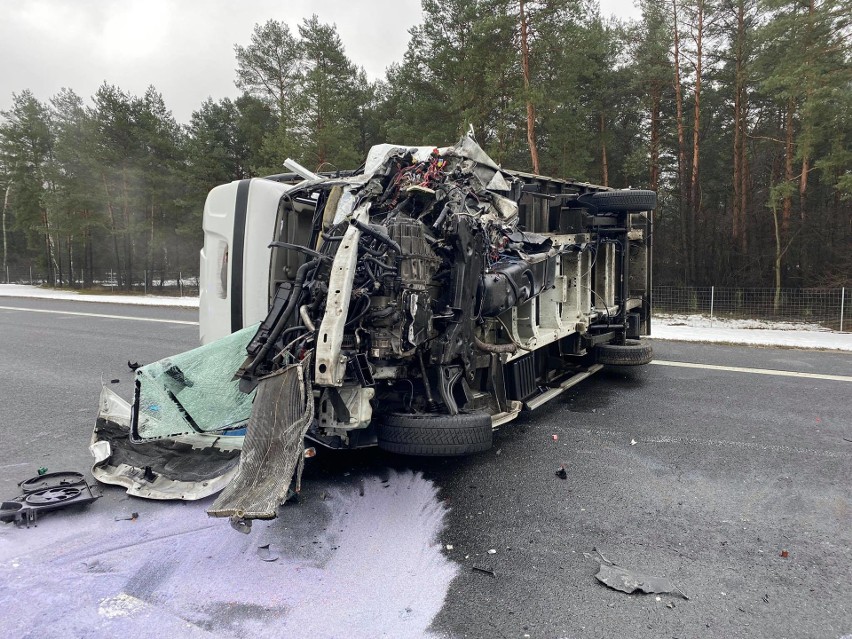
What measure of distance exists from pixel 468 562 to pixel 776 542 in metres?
1.79

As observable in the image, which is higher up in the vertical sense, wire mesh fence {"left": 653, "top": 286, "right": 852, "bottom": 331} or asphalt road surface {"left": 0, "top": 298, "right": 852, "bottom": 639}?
wire mesh fence {"left": 653, "top": 286, "right": 852, "bottom": 331}

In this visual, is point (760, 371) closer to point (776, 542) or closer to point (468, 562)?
point (776, 542)

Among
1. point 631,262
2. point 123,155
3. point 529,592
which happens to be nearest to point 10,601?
point 529,592

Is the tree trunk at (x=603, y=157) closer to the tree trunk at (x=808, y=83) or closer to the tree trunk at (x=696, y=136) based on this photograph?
the tree trunk at (x=696, y=136)

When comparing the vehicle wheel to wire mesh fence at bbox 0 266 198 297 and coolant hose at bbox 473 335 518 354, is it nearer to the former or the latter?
coolant hose at bbox 473 335 518 354

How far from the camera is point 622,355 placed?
680 centimetres

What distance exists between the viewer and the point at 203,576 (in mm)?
2713

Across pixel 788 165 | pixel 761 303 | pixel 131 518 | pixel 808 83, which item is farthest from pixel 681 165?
pixel 131 518

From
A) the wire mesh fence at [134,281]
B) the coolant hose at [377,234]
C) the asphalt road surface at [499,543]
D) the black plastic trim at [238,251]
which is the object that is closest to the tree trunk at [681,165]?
the asphalt road surface at [499,543]

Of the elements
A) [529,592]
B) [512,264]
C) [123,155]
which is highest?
[123,155]

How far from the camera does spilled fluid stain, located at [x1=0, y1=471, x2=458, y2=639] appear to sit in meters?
2.34

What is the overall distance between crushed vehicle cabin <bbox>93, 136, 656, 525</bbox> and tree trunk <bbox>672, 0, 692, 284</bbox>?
17.6 metres

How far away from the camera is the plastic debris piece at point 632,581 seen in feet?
8.54

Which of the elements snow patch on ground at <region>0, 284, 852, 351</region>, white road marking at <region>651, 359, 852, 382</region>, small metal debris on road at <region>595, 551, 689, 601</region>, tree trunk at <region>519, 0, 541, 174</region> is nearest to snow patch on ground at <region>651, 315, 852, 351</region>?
snow patch on ground at <region>0, 284, 852, 351</region>
